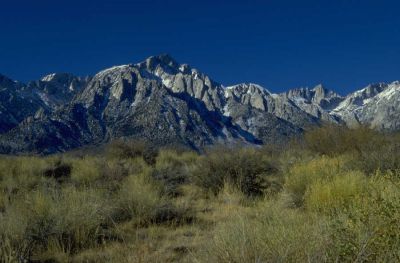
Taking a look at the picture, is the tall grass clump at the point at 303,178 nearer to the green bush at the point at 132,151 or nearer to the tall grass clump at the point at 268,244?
the tall grass clump at the point at 268,244

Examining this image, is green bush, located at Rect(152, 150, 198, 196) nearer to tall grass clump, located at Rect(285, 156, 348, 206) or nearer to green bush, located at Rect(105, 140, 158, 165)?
green bush, located at Rect(105, 140, 158, 165)

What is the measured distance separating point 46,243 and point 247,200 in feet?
15.1

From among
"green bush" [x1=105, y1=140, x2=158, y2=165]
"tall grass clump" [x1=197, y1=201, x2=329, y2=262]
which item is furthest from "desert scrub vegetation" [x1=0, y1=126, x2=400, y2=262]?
"green bush" [x1=105, y1=140, x2=158, y2=165]

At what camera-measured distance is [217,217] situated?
A: 8.87m

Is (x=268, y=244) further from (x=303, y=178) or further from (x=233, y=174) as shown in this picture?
(x=233, y=174)

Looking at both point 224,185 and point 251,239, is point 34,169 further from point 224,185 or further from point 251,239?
point 251,239

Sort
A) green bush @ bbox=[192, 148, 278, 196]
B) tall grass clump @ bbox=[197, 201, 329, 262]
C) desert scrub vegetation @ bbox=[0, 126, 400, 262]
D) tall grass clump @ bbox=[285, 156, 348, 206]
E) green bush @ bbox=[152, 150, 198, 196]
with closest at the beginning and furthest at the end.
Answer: tall grass clump @ bbox=[197, 201, 329, 262], desert scrub vegetation @ bbox=[0, 126, 400, 262], tall grass clump @ bbox=[285, 156, 348, 206], green bush @ bbox=[192, 148, 278, 196], green bush @ bbox=[152, 150, 198, 196]

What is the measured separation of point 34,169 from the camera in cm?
1580

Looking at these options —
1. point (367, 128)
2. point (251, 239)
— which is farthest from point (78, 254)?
point (367, 128)

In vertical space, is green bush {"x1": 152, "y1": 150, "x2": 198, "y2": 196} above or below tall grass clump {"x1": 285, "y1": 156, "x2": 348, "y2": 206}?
above

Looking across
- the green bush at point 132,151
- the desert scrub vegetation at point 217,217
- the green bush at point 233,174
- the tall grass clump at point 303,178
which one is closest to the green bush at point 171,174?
the desert scrub vegetation at point 217,217

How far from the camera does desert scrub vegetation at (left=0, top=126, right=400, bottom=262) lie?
15.0 ft

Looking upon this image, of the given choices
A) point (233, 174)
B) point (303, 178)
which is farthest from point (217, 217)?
point (233, 174)

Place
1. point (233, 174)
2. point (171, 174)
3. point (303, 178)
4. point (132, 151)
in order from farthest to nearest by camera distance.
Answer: point (132, 151) → point (171, 174) → point (233, 174) → point (303, 178)
